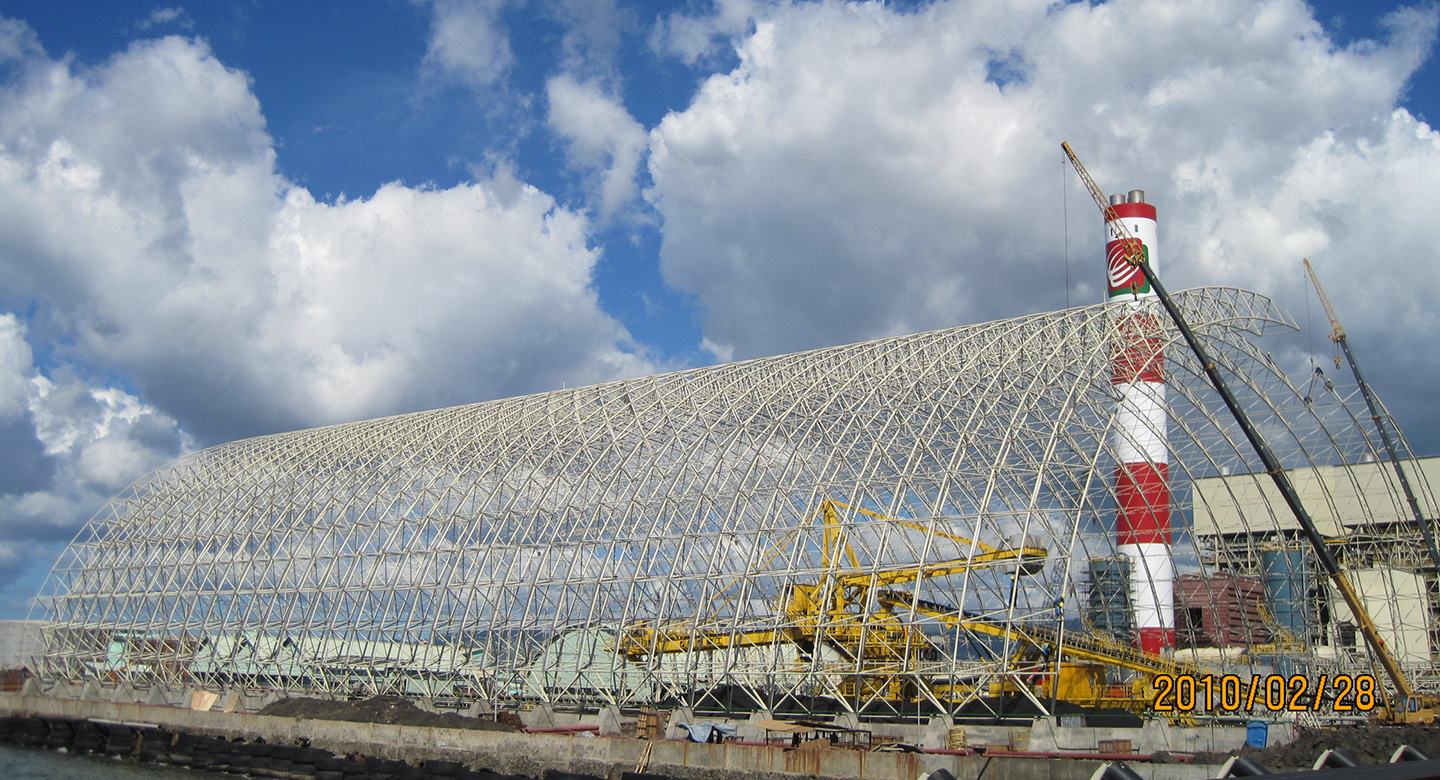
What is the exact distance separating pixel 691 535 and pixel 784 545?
166 inches

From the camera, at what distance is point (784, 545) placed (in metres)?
46.1

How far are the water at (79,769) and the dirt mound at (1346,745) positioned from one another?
35374 mm

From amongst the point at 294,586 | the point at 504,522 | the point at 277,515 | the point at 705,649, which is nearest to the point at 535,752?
the point at 705,649

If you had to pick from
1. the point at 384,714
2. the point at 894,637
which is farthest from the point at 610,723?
the point at 894,637

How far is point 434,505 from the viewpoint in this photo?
5388 cm

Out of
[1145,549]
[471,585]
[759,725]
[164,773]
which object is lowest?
[164,773]

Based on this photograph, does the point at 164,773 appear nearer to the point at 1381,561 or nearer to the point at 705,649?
the point at 705,649

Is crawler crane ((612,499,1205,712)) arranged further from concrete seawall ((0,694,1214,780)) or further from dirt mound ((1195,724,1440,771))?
dirt mound ((1195,724,1440,771))

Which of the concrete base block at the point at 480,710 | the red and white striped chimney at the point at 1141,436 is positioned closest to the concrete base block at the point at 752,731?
the concrete base block at the point at 480,710

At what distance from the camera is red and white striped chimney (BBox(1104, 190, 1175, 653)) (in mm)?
41750

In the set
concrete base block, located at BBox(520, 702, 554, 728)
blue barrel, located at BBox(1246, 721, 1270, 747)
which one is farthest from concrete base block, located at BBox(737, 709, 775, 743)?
blue barrel, located at BBox(1246, 721, 1270, 747)

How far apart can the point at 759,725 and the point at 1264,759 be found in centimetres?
1587

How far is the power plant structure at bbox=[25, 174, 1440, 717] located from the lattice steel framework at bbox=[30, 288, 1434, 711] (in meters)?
0.21

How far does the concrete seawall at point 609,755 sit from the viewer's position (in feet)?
96.7
